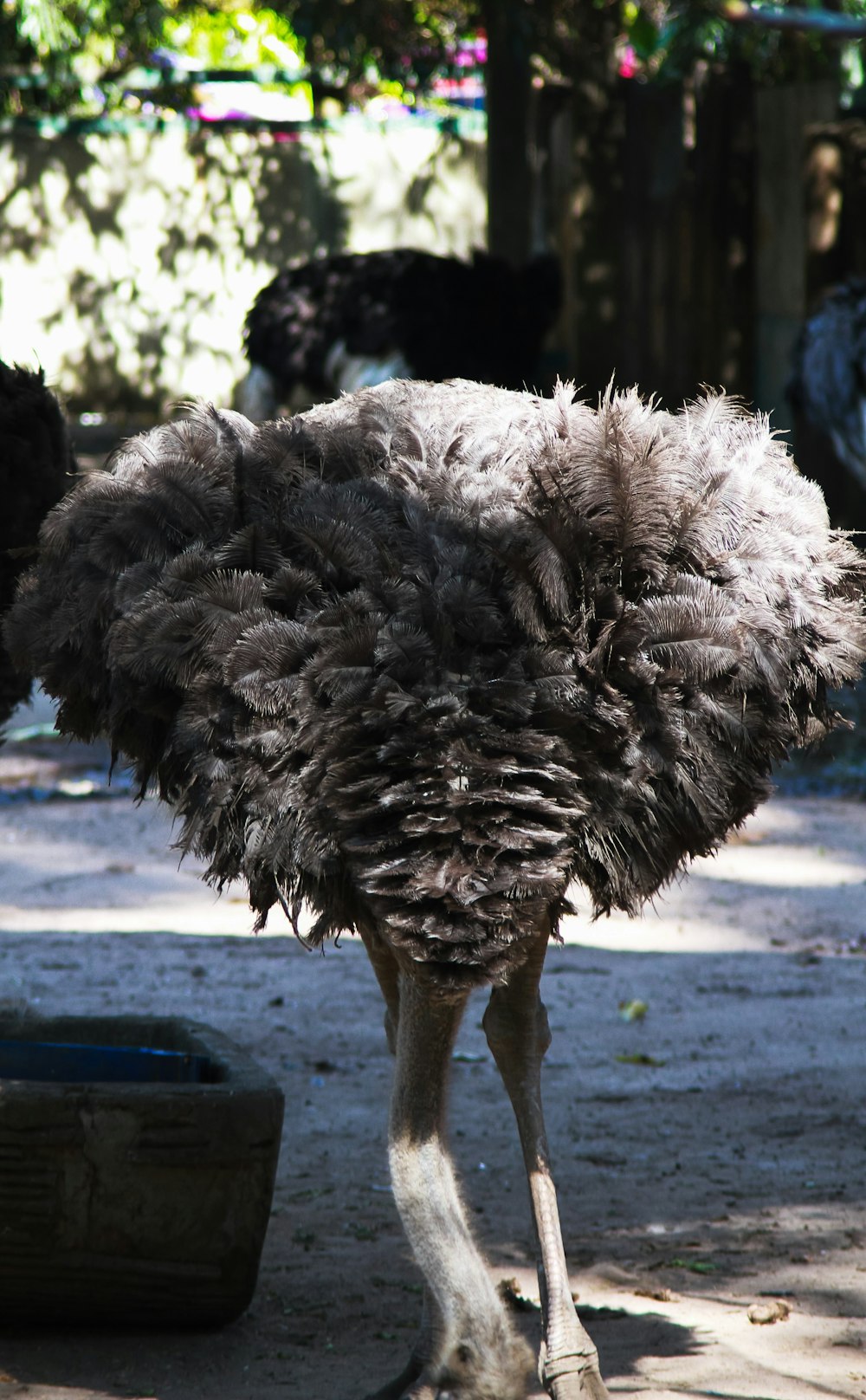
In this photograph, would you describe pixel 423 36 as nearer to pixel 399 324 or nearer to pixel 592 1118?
pixel 399 324

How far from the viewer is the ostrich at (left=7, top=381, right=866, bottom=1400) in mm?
2426

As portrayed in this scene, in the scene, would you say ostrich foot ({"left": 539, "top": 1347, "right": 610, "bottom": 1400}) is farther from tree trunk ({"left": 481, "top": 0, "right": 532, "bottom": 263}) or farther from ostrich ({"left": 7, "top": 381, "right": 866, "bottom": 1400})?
tree trunk ({"left": 481, "top": 0, "right": 532, "bottom": 263})

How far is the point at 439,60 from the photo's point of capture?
12469 mm

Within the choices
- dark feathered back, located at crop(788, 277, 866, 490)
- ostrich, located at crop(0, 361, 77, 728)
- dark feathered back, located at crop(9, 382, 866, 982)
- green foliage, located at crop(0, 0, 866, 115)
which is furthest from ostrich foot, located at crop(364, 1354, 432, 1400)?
green foliage, located at crop(0, 0, 866, 115)

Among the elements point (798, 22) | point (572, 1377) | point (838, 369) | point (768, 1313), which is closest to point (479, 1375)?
point (572, 1377)

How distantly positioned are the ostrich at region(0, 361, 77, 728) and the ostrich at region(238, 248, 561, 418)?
4.93 meters

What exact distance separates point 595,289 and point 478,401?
874 centimetres

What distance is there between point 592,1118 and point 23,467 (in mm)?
2076

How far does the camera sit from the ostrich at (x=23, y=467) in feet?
12.8

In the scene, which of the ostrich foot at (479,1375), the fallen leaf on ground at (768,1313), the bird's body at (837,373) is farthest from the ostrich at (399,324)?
the ostrich foot at (479,1375)

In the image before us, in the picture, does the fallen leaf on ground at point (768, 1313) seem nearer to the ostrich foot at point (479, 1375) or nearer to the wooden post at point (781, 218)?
the ostrich foot at point (479, 1375)

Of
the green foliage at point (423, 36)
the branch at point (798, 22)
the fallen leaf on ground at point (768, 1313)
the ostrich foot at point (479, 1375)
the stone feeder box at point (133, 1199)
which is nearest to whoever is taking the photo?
the branch at point (798, 22)

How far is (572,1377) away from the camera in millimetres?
2668

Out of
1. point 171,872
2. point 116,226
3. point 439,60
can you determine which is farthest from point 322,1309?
point 116,226
